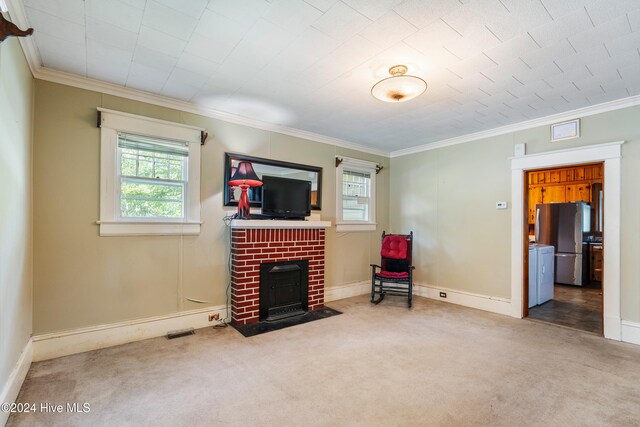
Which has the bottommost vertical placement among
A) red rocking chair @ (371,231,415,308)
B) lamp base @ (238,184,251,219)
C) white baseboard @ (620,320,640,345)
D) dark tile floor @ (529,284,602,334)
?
dark tile floor @ (529,284,602,334)

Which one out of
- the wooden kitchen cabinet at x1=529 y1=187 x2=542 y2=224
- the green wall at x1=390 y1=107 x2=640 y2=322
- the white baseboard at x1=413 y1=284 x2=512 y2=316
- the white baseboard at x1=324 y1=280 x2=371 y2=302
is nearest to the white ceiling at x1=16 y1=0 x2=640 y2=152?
the green wall at x1=390 y1=107 x2=640 y2=322

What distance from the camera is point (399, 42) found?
7.09 feet

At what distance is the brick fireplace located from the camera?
3496 mm

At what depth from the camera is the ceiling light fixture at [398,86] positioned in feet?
7.79

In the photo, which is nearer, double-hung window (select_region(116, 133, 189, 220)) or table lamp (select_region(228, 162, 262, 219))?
double-hung window (select_region(116, 133, 189, 220))

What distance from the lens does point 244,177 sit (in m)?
3.43

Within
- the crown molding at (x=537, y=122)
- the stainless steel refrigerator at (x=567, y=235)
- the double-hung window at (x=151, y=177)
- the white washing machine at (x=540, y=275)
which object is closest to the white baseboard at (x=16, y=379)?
the double-hung window at (x=151, y=177)

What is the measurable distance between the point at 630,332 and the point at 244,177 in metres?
4.48

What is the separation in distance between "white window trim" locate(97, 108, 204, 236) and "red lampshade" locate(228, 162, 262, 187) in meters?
0.43

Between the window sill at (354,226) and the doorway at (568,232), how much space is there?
251cm

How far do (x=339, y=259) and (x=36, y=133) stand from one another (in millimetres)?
3876

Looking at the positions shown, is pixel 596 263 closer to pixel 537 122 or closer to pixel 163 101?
pixel 537 122

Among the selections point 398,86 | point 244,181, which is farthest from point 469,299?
point 244,181

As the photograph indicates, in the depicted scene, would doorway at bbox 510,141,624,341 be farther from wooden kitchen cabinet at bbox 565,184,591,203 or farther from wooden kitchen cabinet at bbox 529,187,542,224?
wooden kitchen cabinet at bbox 529,187,542,224
